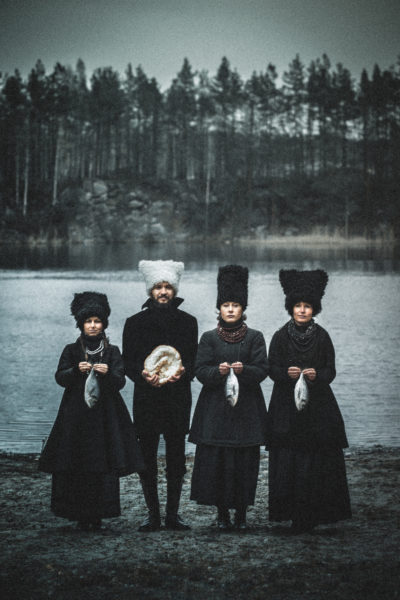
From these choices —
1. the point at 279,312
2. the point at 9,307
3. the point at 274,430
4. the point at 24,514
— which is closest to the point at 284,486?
the point at 274,430

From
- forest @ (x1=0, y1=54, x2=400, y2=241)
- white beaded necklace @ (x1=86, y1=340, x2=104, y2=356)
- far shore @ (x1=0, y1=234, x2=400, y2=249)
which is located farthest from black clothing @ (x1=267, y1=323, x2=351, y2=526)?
forest @ (x1=0, y1=54, x2=400, y2=241)

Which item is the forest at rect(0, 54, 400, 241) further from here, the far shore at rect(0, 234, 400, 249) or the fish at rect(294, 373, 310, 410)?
the fish at rect(294, 373, 310, 410)

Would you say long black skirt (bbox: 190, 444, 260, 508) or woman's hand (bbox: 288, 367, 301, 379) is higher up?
woman's hand (bbox: 288, 367, 301, 379)

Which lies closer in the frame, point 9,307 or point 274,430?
point 274,430

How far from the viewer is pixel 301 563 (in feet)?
15.6

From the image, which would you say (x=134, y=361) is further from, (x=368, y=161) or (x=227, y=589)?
(x=368, y=161)

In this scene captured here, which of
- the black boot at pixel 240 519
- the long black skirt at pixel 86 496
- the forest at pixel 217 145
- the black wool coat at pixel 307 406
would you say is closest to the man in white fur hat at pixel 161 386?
the long black skirt at pixel 86 496

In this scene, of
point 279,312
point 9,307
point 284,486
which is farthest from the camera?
point 9,307

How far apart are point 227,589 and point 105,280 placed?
28.8 metres

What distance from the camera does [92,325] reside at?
19.9ft

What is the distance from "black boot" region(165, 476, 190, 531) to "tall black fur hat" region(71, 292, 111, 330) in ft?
4.65

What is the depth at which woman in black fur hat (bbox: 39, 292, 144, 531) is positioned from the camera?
581cm

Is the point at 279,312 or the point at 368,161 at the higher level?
the point at 368,161

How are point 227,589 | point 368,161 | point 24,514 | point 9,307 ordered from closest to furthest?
point 227,589, point 24,514, point 9,307, point 368,161
